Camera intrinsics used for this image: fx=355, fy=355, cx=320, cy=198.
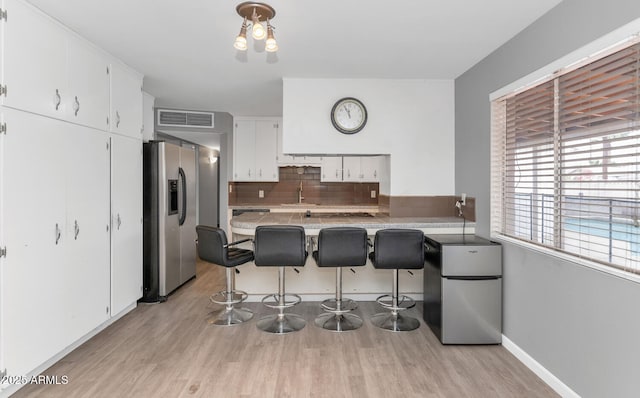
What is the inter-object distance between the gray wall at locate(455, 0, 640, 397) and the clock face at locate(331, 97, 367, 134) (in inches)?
48.1

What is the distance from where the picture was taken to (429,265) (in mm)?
3326

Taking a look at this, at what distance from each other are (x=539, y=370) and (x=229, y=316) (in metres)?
2.68

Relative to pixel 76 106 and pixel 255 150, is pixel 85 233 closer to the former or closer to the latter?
pixel 76 106

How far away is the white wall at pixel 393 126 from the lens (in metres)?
4.01

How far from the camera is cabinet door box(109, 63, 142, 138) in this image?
333 centimetres

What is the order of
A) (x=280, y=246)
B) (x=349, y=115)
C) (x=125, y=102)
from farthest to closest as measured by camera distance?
Result: 1. (x=349, y=115)
2. (x=125, y=102)
3. (x=280, y=246)

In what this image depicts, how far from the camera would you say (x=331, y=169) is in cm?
628

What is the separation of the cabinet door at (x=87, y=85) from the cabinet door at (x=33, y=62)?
87 millimetres

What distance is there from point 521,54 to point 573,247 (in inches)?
59.8

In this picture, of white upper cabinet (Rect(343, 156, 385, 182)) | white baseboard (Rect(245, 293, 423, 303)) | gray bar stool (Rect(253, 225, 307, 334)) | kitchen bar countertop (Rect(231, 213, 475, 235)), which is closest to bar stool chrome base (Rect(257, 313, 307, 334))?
gray bar stool (Rect(253, 225, 307, 334))

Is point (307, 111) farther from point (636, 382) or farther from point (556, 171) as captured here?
A: point (636, 382)

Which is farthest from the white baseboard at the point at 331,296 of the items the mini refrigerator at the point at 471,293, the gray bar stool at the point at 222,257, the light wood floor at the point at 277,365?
the mini refrigerator at the point at 471,293

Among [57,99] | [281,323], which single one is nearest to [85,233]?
[57,99]

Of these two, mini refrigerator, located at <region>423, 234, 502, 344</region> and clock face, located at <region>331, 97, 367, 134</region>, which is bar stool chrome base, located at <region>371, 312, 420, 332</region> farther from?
clock face, located at <region>331, 97, 367, 134</region>
